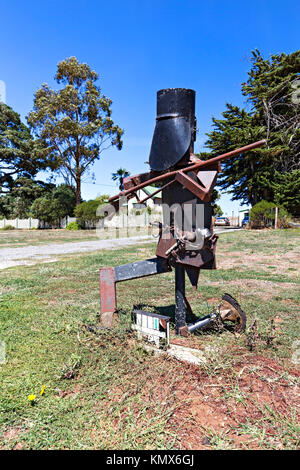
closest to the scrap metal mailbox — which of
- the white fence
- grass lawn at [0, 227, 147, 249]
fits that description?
grass lawn at [0, 227, 147, 249]

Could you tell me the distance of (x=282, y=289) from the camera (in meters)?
5.67

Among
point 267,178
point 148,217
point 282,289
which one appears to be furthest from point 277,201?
point 282,289

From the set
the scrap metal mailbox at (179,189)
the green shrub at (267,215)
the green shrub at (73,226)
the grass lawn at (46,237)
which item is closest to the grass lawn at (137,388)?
the scrap metal mailbox at (179,189)

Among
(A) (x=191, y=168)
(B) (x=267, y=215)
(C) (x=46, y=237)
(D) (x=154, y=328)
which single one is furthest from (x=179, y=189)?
(B) (x=267, y=215)

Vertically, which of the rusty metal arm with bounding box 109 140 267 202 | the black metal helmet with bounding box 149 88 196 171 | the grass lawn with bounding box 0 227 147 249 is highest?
the black metal helmet with bounding box 149 88 196 171

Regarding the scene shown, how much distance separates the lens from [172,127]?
2832mm

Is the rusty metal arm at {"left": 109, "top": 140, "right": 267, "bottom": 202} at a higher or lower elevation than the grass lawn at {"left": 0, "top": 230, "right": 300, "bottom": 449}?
higher

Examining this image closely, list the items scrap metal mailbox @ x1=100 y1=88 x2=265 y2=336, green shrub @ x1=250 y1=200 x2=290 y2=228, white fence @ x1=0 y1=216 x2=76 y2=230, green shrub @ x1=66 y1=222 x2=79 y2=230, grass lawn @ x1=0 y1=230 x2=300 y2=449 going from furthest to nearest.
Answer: white fence @ x1=0 y1=216 x2=76 y2=230, green shrub @ x1=66 y1=222 x2=79 y2=230, green shrub @ x1=250 y1=200 x2=290 y2=228, scrap metal mailbox @ x1=100 y1=88 x2=265 y2=336, grass lawn @ x1=0 y1=230 x2=300 y2=449

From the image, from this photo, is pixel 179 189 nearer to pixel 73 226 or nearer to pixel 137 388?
pixel 137 388

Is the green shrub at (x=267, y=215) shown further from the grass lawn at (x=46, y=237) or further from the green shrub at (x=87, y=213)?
the green shrub at (x=87, y=213)

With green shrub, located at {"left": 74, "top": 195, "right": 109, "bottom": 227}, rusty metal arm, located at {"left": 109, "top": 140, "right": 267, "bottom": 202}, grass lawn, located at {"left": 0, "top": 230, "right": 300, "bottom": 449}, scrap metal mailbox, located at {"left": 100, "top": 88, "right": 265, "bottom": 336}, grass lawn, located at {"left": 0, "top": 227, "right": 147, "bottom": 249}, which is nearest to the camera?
grass lawn, located at {"left": 0, "top": 230, "right": 300, "bottom": 449}

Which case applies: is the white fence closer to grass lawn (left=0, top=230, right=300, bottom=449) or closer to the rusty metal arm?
grass lawn (left=0, top=230, right=300, bottom=449)

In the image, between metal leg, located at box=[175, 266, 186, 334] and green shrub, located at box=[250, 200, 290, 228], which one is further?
green shrub, located at box=[250, 200, 290, 228]

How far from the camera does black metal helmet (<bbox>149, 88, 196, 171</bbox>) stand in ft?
9.18
